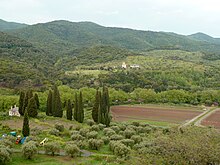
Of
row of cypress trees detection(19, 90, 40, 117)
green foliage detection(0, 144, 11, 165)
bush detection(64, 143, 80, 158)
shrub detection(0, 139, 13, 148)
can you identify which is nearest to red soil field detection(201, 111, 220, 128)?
row of cypress trees detection(19, 90, 40, 117)

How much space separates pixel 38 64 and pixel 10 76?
45430 mm

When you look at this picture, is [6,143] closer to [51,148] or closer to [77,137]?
[51,148]

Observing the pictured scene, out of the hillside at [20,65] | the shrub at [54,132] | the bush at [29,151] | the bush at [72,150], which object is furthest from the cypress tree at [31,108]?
the hillside at [20,65]

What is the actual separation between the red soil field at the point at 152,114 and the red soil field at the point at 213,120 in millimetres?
3938

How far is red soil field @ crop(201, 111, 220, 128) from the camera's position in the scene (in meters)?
64.9

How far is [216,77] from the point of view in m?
138

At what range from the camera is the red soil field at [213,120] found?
64925mm

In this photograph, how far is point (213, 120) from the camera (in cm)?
7069

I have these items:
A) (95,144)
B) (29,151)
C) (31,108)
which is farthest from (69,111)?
(29,151)

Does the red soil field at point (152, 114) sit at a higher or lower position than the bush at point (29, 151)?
lower

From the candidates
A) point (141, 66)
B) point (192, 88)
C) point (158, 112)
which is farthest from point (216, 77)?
point (158, 112)

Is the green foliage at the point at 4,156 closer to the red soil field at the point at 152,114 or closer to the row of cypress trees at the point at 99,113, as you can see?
the row of cypress trees at the point at 99,113

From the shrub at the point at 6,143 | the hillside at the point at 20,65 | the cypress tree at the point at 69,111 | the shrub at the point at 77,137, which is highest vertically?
the hillside at the point at 20,65

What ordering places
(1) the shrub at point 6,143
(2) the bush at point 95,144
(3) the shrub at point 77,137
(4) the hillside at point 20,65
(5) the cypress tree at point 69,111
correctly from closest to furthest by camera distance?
(1) the shrub at point 6,143, (2) the bush at point 95,144, (3) the shrub at point 77,137, (5) the cypress tree at point 69,111, (4) the hillside at point 20,65
